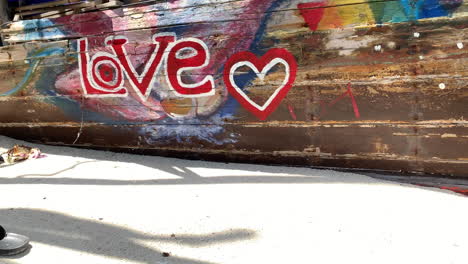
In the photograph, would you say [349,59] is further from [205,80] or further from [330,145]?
[205,80]

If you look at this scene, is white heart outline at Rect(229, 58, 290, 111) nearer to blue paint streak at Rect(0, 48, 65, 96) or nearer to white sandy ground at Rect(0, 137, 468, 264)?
white sandy ground at Rect(0, 137, 468, 264)

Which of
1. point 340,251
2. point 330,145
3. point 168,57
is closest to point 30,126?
point 168,57

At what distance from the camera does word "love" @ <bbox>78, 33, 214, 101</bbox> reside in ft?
13.5

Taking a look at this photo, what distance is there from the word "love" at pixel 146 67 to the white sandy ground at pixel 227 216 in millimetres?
917

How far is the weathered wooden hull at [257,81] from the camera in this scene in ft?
11.1

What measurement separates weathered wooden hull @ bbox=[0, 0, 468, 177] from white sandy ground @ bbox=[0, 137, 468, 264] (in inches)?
14.7

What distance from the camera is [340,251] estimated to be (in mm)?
2473

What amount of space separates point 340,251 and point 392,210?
0.78 metres

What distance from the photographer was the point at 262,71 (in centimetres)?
388

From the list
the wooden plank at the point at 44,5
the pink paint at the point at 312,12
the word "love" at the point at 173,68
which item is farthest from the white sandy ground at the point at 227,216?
the wooden plank at the point at 44,5

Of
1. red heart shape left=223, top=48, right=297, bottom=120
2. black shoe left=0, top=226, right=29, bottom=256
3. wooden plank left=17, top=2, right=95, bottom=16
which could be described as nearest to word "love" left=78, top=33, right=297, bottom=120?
red heart shape left=223, top=48, right=297, bottom=120

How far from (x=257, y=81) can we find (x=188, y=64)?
0.83 metres

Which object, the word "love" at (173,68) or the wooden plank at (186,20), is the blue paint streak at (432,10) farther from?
the word "love" at (173,68)

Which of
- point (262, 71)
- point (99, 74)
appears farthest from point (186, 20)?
point (99, 74)
